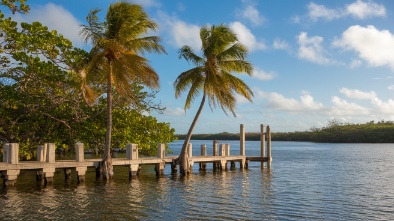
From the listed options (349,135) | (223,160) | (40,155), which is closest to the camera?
(40,155)

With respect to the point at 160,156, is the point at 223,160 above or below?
below

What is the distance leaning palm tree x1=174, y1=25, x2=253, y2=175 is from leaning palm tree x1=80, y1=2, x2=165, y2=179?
12.1ft

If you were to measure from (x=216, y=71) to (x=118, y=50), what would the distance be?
6.95 metres

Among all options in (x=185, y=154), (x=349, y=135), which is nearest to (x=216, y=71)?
(x=185, y=154)

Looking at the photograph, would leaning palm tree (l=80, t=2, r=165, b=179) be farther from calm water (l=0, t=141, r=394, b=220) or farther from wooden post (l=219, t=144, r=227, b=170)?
wooden post (l=219, t=144, r=227, b=170)

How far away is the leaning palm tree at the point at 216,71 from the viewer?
27938 millimetres

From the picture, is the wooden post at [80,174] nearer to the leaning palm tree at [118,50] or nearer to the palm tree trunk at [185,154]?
the leaning palm tree at [118,50]

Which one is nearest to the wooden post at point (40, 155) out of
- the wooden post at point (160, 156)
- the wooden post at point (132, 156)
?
the wooden post at point (132, 156)

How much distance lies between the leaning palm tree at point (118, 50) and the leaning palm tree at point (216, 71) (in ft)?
12.1

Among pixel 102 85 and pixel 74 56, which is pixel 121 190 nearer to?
pixel 74 56

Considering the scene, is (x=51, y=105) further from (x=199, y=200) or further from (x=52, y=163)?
(x=199, y=200)

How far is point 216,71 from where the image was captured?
92.8ft

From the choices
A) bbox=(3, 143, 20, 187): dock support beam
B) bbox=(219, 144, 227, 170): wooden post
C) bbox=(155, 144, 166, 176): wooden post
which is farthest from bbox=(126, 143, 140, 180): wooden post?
bbox=(219, 144, 227, 170): wooden post

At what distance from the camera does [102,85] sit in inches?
1233
